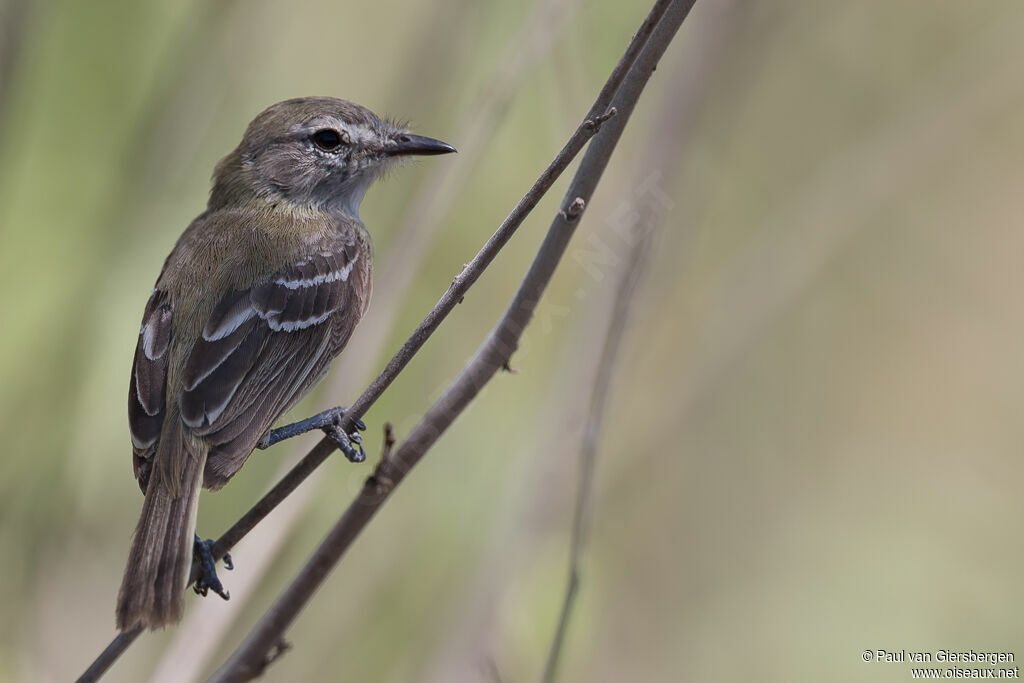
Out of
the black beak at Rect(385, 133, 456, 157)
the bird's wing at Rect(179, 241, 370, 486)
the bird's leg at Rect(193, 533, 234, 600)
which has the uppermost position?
the black beak at Rect(385, 133, 456, 157)

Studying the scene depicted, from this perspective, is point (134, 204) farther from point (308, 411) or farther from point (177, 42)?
point (308, 411)

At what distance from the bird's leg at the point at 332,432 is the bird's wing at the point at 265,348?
3.5 inches

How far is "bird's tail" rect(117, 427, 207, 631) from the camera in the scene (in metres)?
2.15

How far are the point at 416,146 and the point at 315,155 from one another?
418mm

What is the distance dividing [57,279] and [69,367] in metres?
0.33

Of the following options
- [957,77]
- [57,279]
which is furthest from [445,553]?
[957,77]

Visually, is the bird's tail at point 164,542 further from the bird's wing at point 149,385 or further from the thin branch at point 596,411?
the thin branch at point 596,411

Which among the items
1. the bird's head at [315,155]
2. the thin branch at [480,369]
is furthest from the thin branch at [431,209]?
the thin branch at [480,369]

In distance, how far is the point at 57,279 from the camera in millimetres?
3221

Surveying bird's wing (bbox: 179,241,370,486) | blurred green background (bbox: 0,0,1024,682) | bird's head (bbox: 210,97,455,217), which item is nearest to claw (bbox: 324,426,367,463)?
bird's wing (bbox: 179,241,370,486)

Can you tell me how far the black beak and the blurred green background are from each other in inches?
3.4

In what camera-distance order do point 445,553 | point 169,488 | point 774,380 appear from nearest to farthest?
point 169,488, point 445,553, point 774,380

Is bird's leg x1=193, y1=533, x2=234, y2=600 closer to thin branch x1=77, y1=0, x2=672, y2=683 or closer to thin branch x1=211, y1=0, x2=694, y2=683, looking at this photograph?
thin branch x1=77, y1=0, x2=672, y2=683

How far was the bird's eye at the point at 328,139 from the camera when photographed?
341 centimetres
